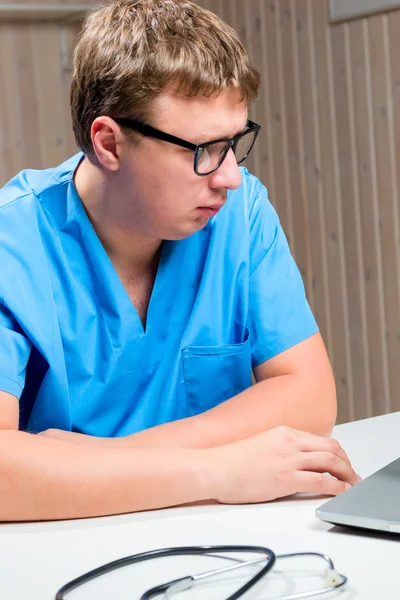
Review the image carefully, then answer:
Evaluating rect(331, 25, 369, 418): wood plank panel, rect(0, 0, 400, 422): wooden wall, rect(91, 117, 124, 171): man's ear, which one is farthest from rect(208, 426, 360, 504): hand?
rect(331, 25, 369, 418): wood plank panel

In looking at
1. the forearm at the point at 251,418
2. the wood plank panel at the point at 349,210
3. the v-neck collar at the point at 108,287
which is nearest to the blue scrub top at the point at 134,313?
the v-neck collar at the point at 108,287

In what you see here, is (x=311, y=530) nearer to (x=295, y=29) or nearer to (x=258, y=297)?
(x=258, y=297)

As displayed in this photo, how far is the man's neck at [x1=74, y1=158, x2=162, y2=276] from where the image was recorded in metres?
1.38

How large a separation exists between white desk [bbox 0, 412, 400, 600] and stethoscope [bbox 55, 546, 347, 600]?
1cm

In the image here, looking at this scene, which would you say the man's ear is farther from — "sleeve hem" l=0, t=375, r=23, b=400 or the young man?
"sleeve hem" l=0, t=375, r=23, b=400

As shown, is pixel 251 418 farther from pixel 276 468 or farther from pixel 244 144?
pixel 244 144

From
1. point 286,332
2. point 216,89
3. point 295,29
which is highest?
point 295,29

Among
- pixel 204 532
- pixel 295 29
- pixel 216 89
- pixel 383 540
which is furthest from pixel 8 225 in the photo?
pixel 295 29

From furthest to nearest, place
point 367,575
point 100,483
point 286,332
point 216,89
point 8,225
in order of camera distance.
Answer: point 286,332, point 8,225, point 216,89, point 100,483, point 367,575

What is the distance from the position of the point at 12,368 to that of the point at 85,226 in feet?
0.89

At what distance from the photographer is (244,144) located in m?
1.32

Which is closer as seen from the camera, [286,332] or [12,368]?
[12,368]

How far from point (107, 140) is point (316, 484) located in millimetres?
585

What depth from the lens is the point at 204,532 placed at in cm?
95
